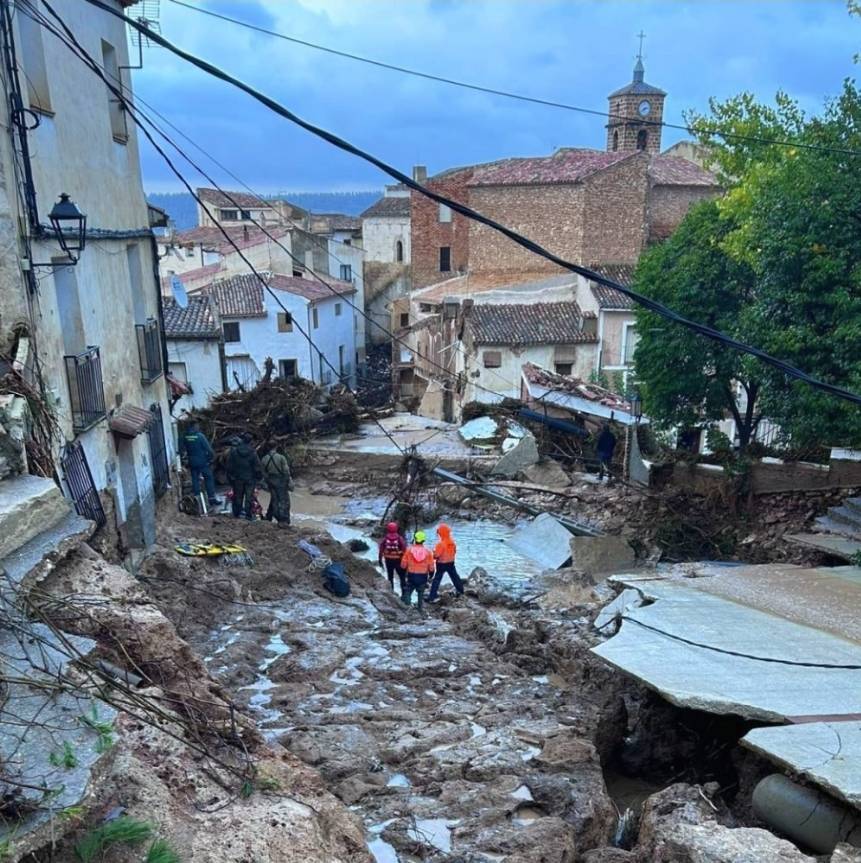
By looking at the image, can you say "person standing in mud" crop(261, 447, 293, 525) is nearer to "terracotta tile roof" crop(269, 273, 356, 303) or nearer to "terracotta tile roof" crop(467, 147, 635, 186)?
"terracotta tile roof" crop(269, 273, 356, 303)

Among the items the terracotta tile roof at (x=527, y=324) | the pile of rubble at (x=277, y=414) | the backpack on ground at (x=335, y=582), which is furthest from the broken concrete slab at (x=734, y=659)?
the terracotta tile roof at (x=527, y=324)

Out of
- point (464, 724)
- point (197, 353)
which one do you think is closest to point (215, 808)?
point (464, 724)

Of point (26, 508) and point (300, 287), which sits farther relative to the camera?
point (300, 287)

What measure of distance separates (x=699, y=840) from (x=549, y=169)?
112 ft

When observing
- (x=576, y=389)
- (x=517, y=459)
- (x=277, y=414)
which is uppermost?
(x=576, y=389)

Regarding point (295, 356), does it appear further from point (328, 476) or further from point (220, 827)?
point (220, 827)

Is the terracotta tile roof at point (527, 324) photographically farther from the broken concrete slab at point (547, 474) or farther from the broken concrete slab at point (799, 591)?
the broken concrete slab at point (799, 591)

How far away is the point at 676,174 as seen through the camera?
33969mm

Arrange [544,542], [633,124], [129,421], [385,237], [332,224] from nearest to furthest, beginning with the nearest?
1. [129,421]
2. [544,542]
3. [633,124]
4. [385,237]
5. [332,224]

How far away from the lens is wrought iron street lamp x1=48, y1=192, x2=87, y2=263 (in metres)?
7.62

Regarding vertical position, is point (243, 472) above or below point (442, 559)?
above

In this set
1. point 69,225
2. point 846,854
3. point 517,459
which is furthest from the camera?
point 517,459

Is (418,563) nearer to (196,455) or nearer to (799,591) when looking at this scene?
(799,591)

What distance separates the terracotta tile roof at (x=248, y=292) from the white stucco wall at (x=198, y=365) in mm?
5845
